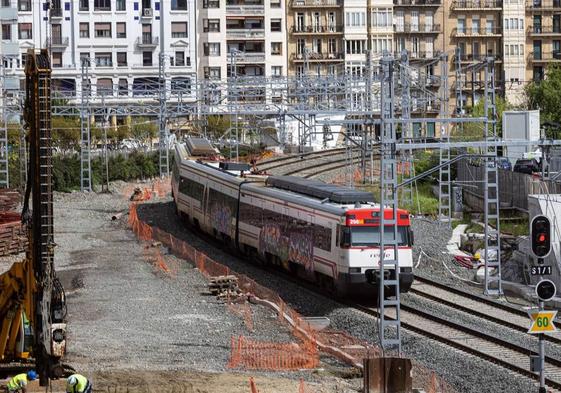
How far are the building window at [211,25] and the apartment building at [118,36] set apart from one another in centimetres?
120

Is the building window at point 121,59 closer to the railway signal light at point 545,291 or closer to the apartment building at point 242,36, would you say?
the apartment building at point 242,36

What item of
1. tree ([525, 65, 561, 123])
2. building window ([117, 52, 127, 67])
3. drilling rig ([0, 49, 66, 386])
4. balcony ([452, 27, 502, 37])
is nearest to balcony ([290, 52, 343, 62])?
balcony ([452, 27, 502, 37])

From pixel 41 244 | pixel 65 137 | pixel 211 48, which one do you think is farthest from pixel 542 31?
pixel 41 244

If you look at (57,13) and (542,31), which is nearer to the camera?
(57,13)

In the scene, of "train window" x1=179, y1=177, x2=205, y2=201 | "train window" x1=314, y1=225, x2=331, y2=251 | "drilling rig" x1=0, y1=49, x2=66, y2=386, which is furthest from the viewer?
"train window" x1=179, y1=177, x2=205, y2=201

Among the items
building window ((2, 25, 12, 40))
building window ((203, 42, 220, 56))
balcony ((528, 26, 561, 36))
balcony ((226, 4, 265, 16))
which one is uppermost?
balcony ((226, 4, 265, 16))

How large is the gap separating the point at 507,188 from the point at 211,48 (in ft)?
154

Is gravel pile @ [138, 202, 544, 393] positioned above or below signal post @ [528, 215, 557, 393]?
below

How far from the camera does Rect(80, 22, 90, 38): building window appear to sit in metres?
97.2

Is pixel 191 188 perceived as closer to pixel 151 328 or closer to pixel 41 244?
pixel 151 328

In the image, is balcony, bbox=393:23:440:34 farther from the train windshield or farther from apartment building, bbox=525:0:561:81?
the train windshield

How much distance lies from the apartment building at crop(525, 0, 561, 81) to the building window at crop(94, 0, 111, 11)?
32855 millimetres

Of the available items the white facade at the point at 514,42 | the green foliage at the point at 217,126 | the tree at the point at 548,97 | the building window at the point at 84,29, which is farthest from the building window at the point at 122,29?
the white facade at the point at 514,42

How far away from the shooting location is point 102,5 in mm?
97500
